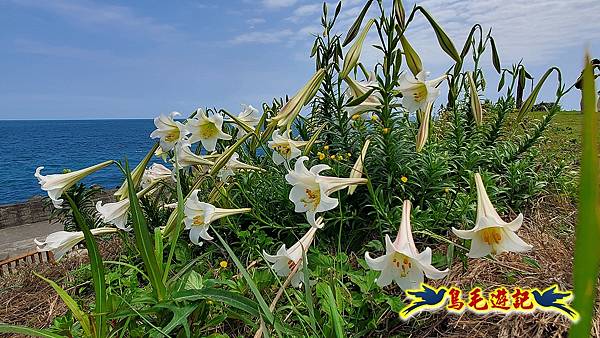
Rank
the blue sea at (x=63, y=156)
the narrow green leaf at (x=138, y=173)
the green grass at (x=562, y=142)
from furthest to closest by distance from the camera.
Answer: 1. the green grass at (x=562, y=142)
2. the blue sea at (x=63, y=156)
3. the narrow green leaf at (x=138, y=173)

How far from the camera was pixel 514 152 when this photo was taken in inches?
77.0

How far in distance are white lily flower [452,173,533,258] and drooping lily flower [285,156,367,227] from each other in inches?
11.1

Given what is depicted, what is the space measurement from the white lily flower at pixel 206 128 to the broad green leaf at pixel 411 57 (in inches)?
24.9

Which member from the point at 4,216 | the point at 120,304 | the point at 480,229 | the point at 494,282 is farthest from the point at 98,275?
the point at 4,216

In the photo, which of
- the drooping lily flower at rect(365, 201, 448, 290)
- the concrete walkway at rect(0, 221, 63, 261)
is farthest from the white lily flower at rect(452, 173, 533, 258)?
the concrete walkway at rect(0, 221, 63, 261)

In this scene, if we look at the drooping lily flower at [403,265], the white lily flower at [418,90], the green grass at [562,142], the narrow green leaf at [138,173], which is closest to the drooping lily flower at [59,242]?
the narrow green leaf at [138,173]

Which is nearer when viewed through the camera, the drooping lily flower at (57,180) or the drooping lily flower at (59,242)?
the drooping lily flower at (59,242)

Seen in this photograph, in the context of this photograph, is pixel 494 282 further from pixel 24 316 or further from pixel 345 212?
pixel 24 316

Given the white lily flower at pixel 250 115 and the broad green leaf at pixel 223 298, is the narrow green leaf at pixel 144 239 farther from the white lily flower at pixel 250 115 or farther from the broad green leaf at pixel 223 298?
the white lily flower at pixel 250 115

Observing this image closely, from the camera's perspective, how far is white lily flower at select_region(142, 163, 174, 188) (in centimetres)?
177

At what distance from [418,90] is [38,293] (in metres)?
1.64

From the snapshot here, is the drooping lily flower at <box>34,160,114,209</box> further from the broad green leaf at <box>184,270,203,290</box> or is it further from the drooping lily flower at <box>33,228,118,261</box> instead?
the broad green leaf at <box>184,270,203,290</box>

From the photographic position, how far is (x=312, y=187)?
1.22 metres

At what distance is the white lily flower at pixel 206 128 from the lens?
5.24 ft
